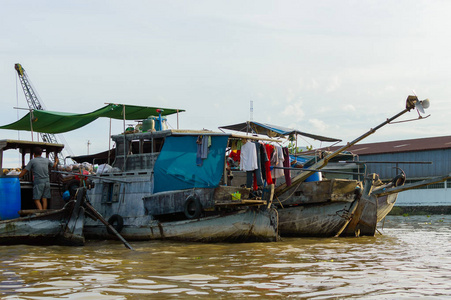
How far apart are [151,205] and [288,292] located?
23.4ft

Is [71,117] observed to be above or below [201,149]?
above

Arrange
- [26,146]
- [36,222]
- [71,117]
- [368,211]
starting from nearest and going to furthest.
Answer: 1. [36,222]
2. [26,146]
3. [368,211]
4. [71,117]

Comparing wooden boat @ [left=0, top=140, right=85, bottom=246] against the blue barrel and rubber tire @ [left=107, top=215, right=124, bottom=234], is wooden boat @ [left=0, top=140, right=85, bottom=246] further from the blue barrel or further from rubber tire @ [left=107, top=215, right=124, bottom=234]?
rubber tire @ [left=107, top=215, right=124, bottom=234]

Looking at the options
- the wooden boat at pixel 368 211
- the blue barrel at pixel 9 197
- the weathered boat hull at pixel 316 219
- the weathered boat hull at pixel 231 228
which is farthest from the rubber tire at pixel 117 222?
the wooden boat at pixel 368 211

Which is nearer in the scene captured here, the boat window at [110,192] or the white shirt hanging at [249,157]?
the white shirt hanging at [249,157]

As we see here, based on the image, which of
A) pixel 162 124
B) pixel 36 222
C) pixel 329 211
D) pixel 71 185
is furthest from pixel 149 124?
pixel 329 211

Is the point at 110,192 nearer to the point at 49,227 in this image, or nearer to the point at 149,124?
the point at 149,124

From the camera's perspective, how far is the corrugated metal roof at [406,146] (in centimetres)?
3400

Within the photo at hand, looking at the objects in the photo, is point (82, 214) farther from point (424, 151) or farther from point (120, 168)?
point (424, 151)

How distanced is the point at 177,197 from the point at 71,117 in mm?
5148

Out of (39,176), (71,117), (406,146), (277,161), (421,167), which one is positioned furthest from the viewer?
(406,146)

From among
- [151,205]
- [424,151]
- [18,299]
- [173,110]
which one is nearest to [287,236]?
[151,205]

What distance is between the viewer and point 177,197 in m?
12.4

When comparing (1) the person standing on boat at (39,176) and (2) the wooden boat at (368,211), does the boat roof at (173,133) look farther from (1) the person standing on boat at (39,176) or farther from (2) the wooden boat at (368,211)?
(2) the wooden boat at (368,211)
